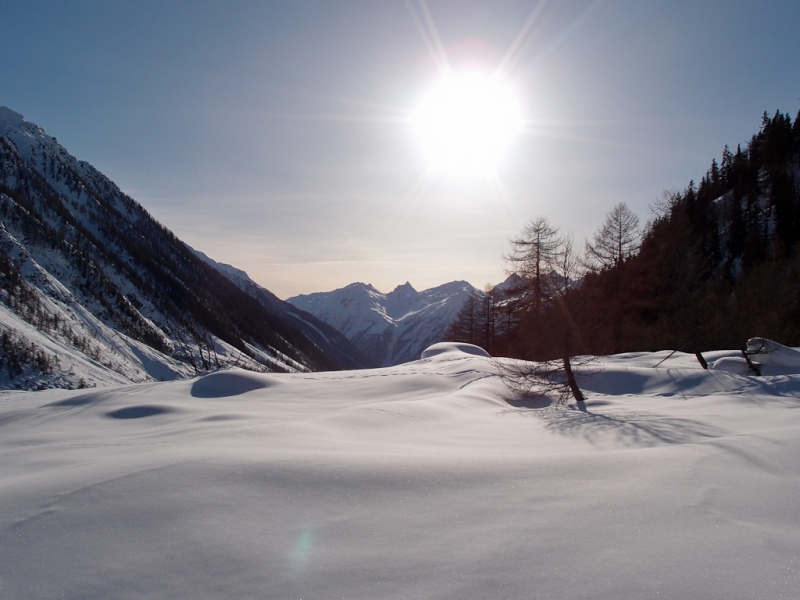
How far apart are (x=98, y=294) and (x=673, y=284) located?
8068 centimetres

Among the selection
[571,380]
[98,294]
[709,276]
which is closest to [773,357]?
[571,380]

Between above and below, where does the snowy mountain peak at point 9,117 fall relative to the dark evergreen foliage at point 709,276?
above

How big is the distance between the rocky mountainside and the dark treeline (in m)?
16.5

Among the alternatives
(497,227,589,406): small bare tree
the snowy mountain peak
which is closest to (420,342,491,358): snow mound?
(497,227,589,406): small bare tree

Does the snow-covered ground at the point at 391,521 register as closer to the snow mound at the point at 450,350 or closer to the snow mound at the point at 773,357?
the snow mound at the point at 773,357

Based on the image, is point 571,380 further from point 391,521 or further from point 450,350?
point 450,350

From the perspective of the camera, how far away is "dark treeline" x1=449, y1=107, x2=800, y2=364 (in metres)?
13.6

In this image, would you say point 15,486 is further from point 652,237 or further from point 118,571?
point 652,237

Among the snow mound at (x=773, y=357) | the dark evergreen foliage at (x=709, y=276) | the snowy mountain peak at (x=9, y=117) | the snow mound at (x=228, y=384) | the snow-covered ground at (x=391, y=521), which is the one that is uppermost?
the snowy mountain peak at (x=9, y=117)

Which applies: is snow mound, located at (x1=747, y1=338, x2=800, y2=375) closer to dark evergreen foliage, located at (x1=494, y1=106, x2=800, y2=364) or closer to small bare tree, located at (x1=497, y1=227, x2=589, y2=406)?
dark evergreen foliage, located at (x1=494, y1=106, x2=800, y2=364)

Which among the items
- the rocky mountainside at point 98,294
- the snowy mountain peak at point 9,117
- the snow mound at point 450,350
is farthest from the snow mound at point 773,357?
the snowy mountain peak at point 9,117

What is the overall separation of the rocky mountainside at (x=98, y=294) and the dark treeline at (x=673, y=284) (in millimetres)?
16521

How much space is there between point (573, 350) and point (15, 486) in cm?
1272

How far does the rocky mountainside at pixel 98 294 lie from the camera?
40594mm
